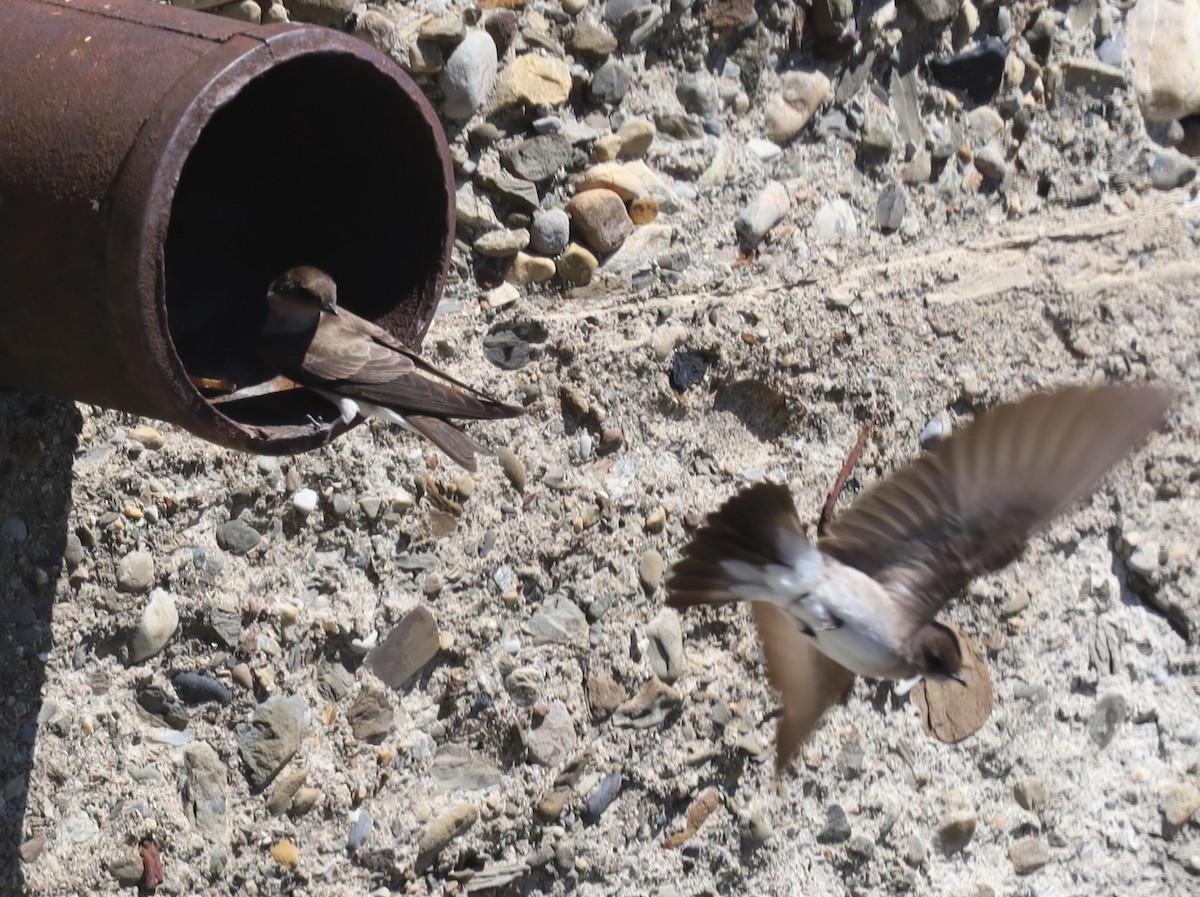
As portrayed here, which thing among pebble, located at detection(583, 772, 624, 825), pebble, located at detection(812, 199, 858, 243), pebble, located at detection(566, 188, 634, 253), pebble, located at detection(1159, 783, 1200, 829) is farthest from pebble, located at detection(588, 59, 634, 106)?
pebble, located at detection(1159, 783, 1200, 829)

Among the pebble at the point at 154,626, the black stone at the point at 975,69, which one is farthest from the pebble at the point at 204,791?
the black stone at the point at 975,69

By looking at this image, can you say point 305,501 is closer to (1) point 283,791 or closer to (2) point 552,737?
(1) point 283,791

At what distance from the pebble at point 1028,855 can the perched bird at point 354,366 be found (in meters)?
1.73

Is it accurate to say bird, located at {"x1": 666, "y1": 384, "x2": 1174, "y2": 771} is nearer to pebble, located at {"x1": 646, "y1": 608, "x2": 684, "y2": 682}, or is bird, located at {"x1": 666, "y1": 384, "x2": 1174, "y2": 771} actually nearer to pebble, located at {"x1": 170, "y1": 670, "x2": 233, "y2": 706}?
pebble, located at {"x1": 646, "y1": 608, "x2": 684, "y2": 682}

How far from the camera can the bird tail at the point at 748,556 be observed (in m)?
2.23

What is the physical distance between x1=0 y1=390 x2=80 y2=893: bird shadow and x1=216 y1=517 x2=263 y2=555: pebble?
0.78 feet

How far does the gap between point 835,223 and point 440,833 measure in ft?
4.63

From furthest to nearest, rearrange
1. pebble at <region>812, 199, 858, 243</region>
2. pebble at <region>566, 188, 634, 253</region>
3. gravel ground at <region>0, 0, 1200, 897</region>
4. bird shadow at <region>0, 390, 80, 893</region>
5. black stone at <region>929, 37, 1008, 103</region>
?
black stone at <region>929, 37, 1008, 103</region> < pebble at <region>812, 199, 858, 243</region> < pebble at <region>566, 188, 634, 253</region> < gravel ground at <region>0, 0, 1200, 897</region> < bird shadow at <region>0, 390, 80, 893</region>

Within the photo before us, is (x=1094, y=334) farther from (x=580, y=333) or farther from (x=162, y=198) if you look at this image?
(x=162, y=198)

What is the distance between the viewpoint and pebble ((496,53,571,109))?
2.47 m

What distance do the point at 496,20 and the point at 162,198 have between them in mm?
1154

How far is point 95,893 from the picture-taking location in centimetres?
211

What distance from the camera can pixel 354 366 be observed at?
1.88 meters

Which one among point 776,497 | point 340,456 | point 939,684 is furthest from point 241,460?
point 939,684
